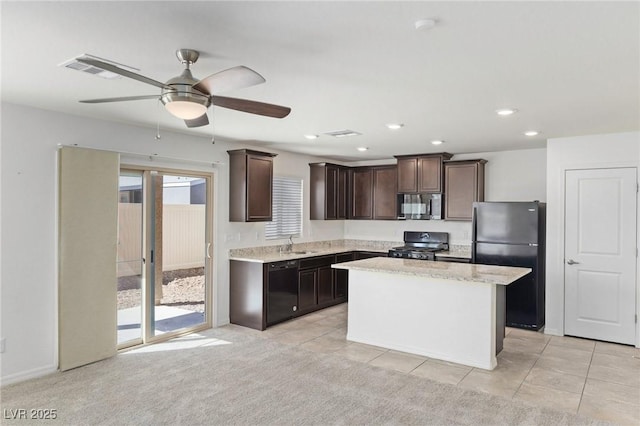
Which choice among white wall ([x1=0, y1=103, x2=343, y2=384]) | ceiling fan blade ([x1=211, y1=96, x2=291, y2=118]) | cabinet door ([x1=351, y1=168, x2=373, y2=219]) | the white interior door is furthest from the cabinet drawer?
ceiling fan blade ([x1=211, y1=96, x2=291, y2=118])

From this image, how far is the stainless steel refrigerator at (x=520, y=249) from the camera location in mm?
5402

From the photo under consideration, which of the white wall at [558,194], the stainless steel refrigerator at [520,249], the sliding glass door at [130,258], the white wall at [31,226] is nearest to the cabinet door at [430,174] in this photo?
the stainless steel refrigerator at [520,249]

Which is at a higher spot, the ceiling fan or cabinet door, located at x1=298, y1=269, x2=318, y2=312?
the ceiling fan

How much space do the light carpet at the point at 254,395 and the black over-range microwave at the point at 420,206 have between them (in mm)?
3219

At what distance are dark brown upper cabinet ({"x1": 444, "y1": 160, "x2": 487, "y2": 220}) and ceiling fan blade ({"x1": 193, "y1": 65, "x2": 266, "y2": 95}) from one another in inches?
195

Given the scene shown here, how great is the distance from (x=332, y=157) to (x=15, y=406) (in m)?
5.43

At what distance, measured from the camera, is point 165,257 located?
200 inches

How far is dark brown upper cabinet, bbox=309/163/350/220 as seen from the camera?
7121 mm

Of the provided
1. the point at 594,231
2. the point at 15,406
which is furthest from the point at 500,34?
the point at 15,406

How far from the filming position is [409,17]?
2027 mm

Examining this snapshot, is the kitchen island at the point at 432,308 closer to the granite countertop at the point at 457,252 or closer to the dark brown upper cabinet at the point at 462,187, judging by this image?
the granite countertop at the point at 457,252

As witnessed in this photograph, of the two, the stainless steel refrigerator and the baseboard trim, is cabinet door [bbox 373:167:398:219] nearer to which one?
the stainless steel refrigerator

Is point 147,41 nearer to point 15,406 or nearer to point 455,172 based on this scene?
point 15,406

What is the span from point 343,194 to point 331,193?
1.19 feet
